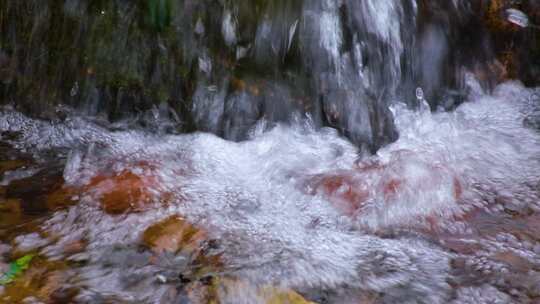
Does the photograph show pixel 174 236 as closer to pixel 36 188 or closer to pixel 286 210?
pixel 286 210

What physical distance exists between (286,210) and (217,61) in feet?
4.32

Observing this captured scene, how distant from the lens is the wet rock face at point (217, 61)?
157 inches

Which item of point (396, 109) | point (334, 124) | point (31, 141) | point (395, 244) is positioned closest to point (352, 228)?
point (395, 244)

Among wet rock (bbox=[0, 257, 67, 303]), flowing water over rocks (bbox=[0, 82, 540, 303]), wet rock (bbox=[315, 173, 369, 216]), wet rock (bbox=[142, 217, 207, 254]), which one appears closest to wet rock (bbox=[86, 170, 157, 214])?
flowing water over rocks (bbox=[0, 82, 540, 303])

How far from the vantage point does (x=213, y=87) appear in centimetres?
411

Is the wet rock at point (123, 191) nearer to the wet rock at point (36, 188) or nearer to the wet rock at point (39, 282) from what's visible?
the wet rock at point (36, 188)

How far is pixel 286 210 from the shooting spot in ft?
11.2

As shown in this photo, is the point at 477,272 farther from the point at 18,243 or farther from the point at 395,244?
the point at 18,243

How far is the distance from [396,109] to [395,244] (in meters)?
1.50

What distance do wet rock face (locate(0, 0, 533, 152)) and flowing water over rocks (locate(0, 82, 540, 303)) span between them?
6.4 inches

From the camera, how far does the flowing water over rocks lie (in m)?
2.69

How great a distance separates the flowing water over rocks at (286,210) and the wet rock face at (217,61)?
16 centimetres

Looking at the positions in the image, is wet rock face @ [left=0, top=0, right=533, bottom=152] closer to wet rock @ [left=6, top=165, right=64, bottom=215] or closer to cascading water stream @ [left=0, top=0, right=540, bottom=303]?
cascading water stream @ [left=0, top=0, right=540, bottom=303]

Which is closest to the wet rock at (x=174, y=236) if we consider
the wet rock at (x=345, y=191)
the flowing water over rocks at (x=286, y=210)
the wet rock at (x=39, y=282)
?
the flowing water over rocks at (x=286, y=210)
